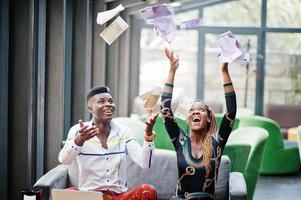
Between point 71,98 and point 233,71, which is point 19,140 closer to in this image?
point 71,98

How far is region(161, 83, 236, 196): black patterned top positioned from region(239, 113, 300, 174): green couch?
4177 mm

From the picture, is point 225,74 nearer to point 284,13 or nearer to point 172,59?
point 172,59

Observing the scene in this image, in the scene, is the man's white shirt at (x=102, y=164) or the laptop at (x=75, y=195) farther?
the man's white shirt at (x=102, y=164)

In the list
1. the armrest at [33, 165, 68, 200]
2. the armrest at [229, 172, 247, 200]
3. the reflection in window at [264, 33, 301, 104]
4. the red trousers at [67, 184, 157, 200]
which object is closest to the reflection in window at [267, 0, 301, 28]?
the reflection in window at [264, 33, 301, 104]

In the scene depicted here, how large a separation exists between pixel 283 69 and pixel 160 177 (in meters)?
7.53

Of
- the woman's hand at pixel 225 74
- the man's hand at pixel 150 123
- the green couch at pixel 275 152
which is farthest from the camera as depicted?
the green couch at pixel 275 152

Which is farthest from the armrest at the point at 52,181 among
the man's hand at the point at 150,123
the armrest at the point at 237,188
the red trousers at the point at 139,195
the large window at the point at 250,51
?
the large window at the point at 250,51

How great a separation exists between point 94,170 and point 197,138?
2.17ft

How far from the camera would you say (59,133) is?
5473 millimetres

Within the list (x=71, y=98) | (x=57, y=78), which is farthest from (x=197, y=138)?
(x=71, y=98)

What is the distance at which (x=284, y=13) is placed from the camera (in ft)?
38.7

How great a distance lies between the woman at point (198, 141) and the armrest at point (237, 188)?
Answer: 0.13m

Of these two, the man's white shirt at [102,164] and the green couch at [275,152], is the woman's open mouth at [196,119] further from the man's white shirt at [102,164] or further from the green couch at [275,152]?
the green couch at [275,152]

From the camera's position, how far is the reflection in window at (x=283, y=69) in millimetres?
11773
